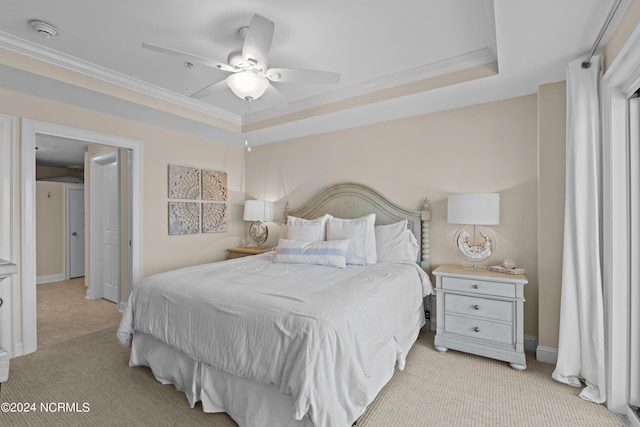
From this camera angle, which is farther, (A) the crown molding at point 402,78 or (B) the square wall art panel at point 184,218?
(B) the square wall art panel at point 184,218

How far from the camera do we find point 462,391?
224cm

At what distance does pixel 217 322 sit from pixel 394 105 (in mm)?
2676

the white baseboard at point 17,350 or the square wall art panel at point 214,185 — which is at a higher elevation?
the square wall art panel at point 214,185

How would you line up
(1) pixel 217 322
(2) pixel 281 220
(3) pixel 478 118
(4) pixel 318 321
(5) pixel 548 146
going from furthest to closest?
(2) pixel 281 220 < (3) pixel 478 118 < (5) pixel 548 146 < (1) pixel 217 322 < (4) pixel 318 321

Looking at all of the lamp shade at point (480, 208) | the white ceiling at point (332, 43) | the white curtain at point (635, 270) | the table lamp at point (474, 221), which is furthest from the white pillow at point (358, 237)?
the white curtain at point (635, 270)

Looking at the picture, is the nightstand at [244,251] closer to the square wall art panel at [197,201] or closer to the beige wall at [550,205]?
the square wall art panel at [197,201]

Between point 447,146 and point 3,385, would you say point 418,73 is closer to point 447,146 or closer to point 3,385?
point 447,146

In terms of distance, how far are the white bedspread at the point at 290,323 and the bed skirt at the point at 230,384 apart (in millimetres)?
92

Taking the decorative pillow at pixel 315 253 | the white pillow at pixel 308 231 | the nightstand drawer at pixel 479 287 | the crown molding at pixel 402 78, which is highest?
the crown molding at pixel 402 78

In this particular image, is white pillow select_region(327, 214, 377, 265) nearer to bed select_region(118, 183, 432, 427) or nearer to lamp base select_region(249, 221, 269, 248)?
bed select_region(118, 183, 432, 427)

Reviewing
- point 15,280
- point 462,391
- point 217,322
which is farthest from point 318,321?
point 15,280

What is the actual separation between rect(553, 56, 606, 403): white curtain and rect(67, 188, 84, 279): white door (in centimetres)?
786

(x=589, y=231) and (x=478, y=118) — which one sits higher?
(x=478, y=118)

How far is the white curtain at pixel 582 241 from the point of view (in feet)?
7.23
